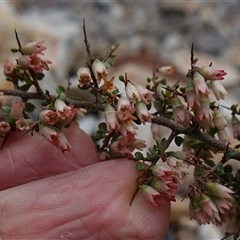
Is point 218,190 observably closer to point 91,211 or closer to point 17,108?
point 91,211

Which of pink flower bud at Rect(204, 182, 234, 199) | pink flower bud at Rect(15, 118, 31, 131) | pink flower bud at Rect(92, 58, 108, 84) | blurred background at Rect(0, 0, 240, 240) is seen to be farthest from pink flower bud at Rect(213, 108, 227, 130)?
blurred background at Rect(0, 0, 240, 240)

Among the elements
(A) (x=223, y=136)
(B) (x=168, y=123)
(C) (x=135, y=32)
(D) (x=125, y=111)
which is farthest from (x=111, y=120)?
(C) (x=135, y=32)

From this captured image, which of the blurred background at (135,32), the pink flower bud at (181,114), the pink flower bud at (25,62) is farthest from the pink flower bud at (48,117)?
the blurred background at (135,32)

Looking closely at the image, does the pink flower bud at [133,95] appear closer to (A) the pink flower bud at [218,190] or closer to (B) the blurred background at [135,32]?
(A) the pink flower bud at [218,190]

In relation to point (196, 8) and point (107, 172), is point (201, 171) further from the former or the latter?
point (196, 8)

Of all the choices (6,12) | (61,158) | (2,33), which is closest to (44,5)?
(6,12)

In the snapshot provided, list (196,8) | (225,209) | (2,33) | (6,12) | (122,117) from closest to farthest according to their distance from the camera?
1. (122,117)
2. (225,209)
3. (2,33)
4. (6,12)
5. (196,8)
